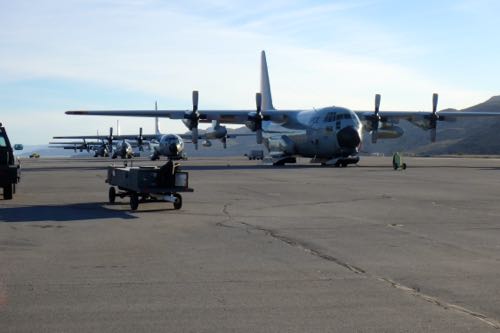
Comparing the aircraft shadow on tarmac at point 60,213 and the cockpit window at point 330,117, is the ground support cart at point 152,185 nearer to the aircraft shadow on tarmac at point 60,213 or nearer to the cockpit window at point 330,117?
the aircraft shadow on tarmac at point 60,213

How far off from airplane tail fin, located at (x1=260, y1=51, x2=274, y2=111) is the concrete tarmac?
45.4 metres

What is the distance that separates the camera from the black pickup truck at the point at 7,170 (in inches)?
734

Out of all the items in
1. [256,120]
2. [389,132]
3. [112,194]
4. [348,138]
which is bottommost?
[112,194]

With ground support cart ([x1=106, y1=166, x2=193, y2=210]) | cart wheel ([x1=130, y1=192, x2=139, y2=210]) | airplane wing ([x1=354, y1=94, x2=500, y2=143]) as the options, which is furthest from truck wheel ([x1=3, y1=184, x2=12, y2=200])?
airplane wing ([x1=354, y1=94, x2=500, y2=143])

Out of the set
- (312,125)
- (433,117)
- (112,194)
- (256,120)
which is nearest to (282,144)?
(256,120)

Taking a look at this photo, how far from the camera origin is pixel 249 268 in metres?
8.65

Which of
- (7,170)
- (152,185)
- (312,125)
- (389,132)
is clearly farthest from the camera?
(389,132)

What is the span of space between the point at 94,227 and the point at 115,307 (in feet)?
21.5

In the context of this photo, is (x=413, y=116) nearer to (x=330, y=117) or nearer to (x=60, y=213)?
(x=330, y=117)

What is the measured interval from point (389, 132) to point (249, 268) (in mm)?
→ 47595

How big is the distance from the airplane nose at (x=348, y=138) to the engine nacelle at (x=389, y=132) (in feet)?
35.9

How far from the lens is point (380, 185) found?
2584 centimetres

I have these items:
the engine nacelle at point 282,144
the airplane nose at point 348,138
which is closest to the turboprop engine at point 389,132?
the engine nacelle at point 282,144

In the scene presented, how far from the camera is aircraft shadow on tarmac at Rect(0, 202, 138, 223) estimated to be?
14.1m
